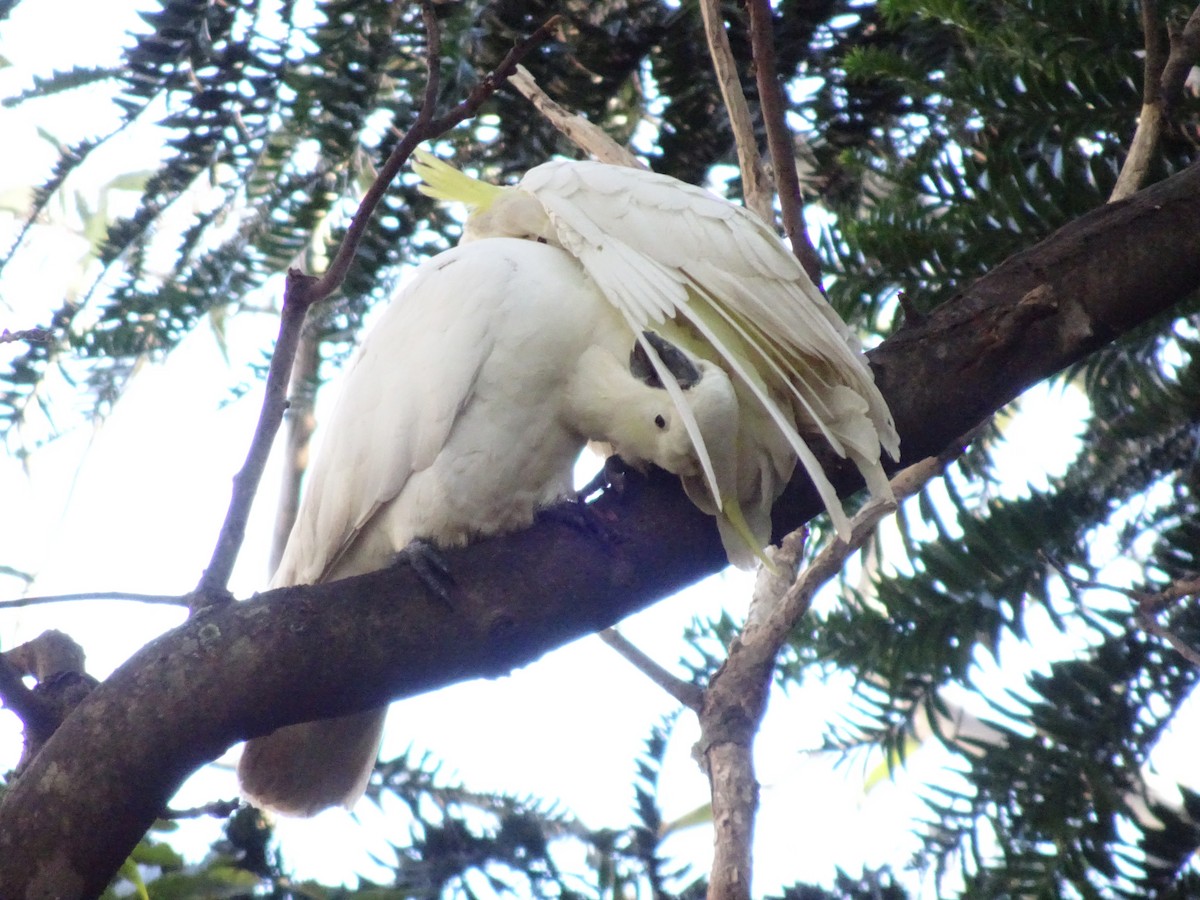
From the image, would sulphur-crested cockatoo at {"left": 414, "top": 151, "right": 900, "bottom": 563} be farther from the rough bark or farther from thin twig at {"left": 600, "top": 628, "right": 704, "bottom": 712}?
thin twig at {"left": 600, "top": 628, "right": 704, "bottom": 712}

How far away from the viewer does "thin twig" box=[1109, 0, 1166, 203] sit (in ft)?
4.33

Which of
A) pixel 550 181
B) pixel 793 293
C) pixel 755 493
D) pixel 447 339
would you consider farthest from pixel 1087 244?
pixel 447 339

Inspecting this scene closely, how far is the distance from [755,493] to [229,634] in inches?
21.4

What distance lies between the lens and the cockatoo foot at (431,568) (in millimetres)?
1079

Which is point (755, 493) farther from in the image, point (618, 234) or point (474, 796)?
point (474, 796)

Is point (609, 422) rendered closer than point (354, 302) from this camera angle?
Yes

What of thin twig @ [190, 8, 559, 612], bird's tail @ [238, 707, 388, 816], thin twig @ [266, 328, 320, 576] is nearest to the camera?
thin twig @ [190, 8, 559, 612]

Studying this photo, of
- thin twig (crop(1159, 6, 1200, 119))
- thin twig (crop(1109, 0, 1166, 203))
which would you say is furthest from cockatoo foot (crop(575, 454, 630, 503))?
thin twig (crop(1159, 6, 1200, 119))

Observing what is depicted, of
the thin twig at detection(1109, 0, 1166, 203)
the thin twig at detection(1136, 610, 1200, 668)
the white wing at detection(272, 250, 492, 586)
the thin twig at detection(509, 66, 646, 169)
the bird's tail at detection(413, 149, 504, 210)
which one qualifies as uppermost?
the thin twig at detection(509, 66, 646, 169)

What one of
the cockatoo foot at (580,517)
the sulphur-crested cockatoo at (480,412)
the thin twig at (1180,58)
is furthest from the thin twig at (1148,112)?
the cockatoo foot at (580,517)

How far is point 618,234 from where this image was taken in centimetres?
128

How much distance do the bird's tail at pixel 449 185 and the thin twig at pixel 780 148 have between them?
318mm

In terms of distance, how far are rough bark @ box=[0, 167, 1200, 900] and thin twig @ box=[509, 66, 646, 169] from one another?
47 cm

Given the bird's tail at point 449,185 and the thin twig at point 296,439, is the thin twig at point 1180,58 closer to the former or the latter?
the bird's tail at point 449,185
